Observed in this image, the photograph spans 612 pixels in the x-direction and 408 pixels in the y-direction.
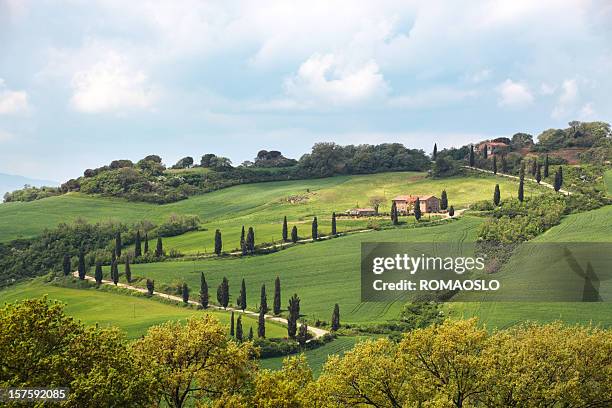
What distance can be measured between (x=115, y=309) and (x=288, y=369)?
198 feet

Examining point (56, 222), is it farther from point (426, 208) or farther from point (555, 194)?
point (555, 194)

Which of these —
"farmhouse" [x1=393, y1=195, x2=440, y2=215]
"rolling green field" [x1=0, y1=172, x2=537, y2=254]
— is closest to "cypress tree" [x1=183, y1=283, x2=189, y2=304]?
"rolling green field" [x1=0, y1=172, x2=537, y2=254]

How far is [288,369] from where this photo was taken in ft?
123

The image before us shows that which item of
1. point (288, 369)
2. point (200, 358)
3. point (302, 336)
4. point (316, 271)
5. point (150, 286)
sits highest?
point (200, 358)

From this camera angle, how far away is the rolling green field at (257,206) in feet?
431

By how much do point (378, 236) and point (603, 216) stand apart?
1470 inches

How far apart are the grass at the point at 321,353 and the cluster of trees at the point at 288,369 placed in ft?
90.4

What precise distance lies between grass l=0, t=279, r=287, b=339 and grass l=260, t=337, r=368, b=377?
6.48 metres

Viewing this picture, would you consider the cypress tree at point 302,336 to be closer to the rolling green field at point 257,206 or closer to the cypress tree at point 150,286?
the cypress tree at point 150,286

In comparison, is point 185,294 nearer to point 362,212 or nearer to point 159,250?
point 159,250

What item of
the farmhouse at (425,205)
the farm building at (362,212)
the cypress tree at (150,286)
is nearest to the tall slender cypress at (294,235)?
the farm building at (362,212)

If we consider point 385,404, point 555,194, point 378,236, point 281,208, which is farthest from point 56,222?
point 385,404

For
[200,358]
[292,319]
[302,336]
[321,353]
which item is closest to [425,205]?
[292,319]

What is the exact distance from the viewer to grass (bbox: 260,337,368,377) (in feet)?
226
